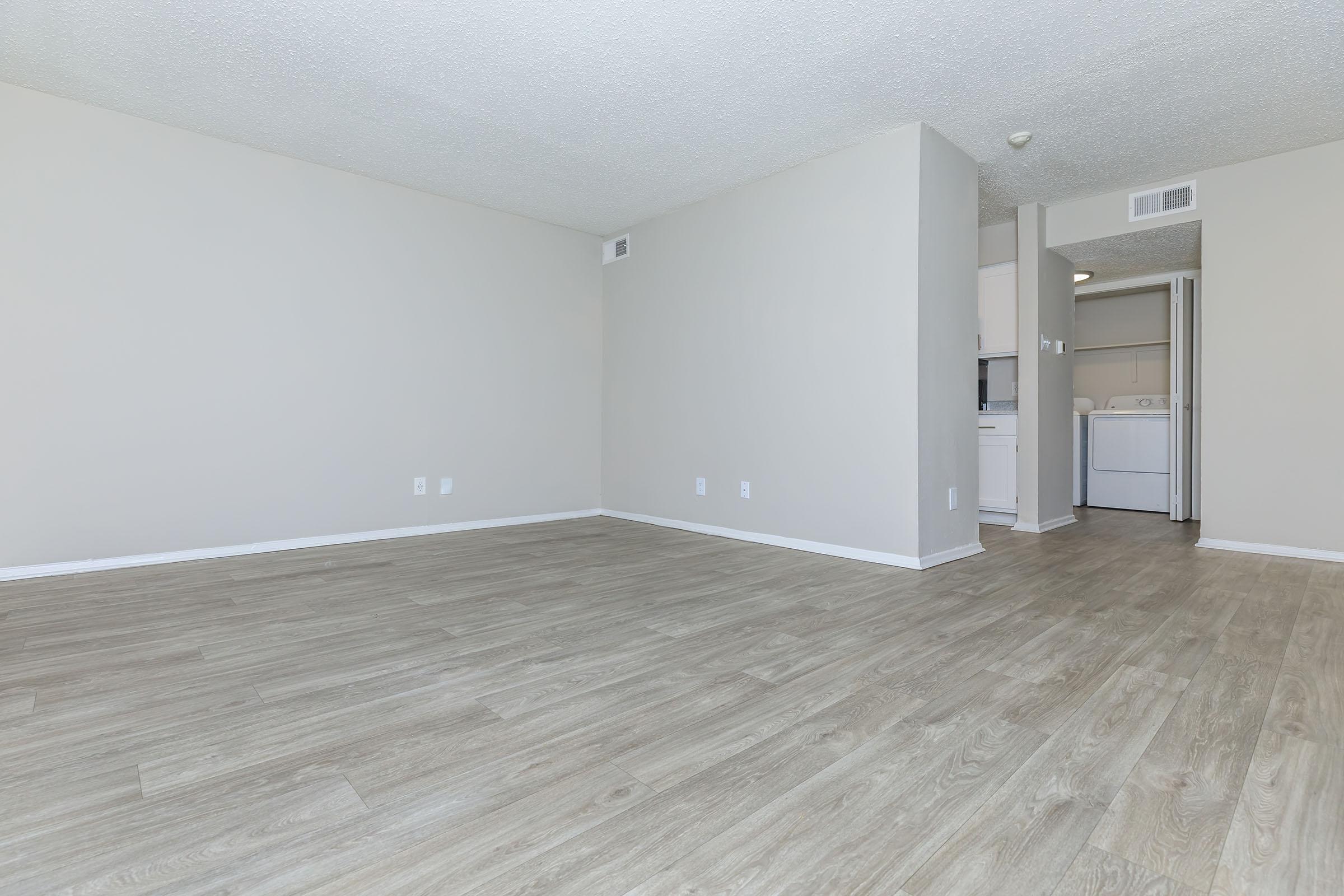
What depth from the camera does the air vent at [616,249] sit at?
5.34m

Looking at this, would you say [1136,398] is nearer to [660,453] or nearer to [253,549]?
[660,453]

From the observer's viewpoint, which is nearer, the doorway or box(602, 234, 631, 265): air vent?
the doorway

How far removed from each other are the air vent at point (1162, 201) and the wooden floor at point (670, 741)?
2.54m

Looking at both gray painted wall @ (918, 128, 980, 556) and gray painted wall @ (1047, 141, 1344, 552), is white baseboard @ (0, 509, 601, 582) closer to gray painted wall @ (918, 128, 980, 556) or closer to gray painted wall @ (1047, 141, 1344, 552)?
gray painted wall @ (918, 128, 980, 556)

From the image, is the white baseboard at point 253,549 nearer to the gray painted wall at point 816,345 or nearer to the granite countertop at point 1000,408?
the gray painted wall at point 816,345

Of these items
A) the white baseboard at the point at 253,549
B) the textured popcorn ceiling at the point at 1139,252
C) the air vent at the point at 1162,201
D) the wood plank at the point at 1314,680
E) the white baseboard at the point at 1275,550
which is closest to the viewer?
the wood plank at the point at 1314,680

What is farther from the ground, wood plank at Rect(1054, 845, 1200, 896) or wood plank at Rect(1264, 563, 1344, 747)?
wood plank at Rect(1054, 845, 1200, 896)

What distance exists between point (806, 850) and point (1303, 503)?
4295mm

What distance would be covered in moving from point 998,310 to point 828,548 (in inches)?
102

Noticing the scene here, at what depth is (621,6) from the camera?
2461 mm

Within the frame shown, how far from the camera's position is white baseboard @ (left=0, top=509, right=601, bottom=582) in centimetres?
321

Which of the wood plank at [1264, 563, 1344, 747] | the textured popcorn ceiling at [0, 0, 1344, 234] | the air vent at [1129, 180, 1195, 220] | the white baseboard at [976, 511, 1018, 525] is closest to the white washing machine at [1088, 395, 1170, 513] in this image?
the white baseboard at [976, 511, 1018, 525]

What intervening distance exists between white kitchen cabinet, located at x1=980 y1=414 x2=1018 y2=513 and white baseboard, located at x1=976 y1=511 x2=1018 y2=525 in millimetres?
35

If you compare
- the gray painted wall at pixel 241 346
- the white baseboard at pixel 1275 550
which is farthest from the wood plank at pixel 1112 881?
the gray painted wall at pixel 241 346
